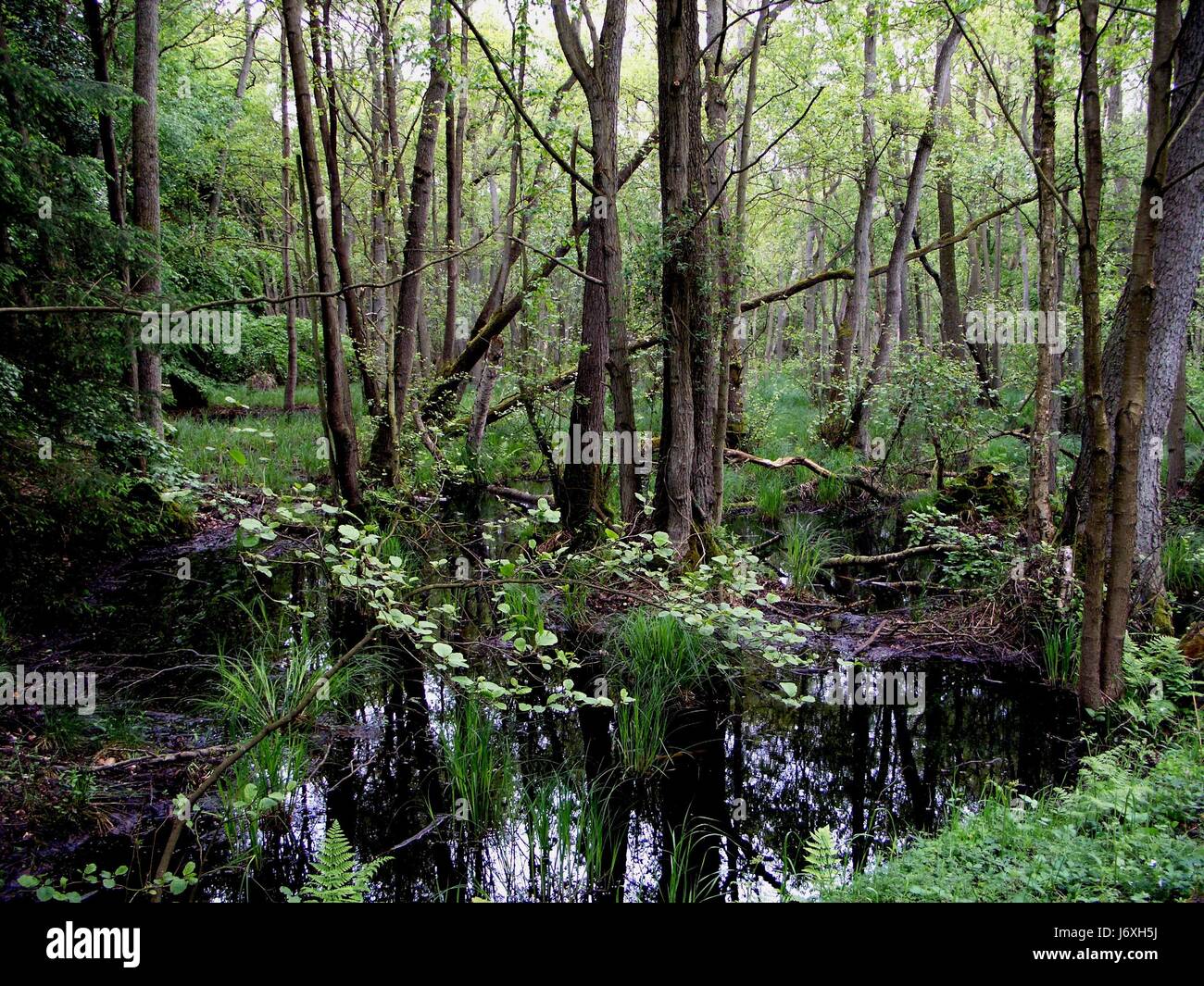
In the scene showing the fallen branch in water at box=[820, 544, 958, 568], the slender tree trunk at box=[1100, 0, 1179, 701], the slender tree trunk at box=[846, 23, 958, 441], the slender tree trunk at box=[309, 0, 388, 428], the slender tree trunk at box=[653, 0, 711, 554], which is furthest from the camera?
the slender tree trunk at box=[846, 23, 958, 441]

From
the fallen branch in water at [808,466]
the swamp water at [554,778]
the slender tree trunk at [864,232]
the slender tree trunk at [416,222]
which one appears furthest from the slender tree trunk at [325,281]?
the slender tree trunk at [864,232]

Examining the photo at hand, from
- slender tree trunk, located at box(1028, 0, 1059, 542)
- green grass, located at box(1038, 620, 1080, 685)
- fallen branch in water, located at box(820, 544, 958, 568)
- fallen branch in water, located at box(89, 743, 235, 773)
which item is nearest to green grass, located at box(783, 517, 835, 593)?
fallen branch in water, located at box(820, 544, 958, 568)

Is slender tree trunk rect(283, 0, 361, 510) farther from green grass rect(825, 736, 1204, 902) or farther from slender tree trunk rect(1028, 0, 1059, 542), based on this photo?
slender tree trunk rect(1028, 0, 1059, 542)

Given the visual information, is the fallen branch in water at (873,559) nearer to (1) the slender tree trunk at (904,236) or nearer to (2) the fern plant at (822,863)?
(1) the slender tree trunk at (904,236)

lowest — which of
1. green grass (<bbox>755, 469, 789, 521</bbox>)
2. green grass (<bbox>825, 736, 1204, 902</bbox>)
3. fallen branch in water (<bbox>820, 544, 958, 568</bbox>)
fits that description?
green grass (<bbox>825, 736, 1204, 902</bbox>)

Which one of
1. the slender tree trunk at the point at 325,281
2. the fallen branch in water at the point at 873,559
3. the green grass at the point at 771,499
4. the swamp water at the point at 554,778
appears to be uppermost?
the slender tree trunk at the point at 325,281

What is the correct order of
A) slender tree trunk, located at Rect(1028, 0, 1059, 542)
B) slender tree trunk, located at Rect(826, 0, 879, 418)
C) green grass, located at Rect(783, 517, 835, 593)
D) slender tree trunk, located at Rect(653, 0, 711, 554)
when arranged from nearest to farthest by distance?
1. slender tree trunk, located at Rect(1028, 0, 1059, 542)
2. slender tree trunk, located at Rect(653, 0, 711, 554)
3. green grass, located at Rect(783, 517, 835, 593)
4. slender tree trunk, located at Rect(826, 0, 879, 418)

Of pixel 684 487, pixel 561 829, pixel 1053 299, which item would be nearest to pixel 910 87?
pixel 1053 299

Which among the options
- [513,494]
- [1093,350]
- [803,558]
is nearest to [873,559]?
[803,558]

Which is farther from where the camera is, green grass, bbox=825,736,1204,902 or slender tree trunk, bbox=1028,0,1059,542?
slender tree trunk, bbox=1028,0,1059,542

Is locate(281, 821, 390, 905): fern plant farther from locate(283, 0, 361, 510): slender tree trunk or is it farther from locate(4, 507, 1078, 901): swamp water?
locate(283, 0, 361, 510): slender tree trunk

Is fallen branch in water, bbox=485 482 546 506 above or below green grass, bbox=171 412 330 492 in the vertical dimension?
below

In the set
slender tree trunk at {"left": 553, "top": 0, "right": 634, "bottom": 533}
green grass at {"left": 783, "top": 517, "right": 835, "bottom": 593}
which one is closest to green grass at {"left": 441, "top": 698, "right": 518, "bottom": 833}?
slender tree trunk at {"left": 553, "top": 0, "right": 634, "bottom": 533}

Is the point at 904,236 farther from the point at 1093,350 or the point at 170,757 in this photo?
the point at 170,757
